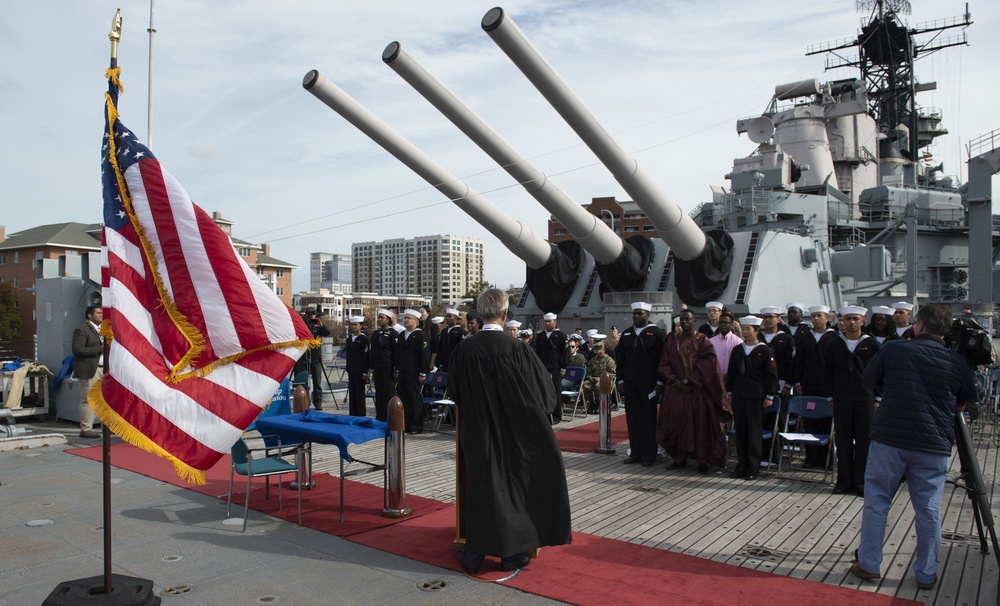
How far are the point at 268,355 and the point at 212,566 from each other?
1.49 meters

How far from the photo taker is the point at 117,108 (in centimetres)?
389

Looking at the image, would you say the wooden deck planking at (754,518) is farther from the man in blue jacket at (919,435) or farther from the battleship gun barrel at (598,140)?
the battleship gun barrel at (598,140)

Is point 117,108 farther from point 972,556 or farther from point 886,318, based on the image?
point 886,318

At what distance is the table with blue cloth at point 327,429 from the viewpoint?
5.35m

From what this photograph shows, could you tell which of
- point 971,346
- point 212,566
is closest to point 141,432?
point 212,566

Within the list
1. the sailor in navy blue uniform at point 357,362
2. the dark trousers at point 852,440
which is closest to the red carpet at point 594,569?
the dark trousers at point 852,440

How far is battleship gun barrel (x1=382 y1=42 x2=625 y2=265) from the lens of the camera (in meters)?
9.16

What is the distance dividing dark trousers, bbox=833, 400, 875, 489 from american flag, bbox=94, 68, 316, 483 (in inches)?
187

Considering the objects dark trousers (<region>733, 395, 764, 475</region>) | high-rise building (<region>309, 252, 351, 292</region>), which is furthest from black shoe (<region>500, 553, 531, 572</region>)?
high-rise building (<region>309, 252, 351, 292</region>)

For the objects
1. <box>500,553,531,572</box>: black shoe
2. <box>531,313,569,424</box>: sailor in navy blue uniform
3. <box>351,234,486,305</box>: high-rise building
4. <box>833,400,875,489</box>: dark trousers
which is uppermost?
<box>351,234,486,305</box>: high-rise building

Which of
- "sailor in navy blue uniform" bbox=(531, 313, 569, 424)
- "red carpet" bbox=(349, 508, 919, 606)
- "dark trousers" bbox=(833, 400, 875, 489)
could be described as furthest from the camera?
"sailor in navy blue uniform" bbox=(531, 313, 569, 424)

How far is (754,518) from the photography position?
18.2ft

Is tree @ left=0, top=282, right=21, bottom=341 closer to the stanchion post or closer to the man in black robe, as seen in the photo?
the stanchion post

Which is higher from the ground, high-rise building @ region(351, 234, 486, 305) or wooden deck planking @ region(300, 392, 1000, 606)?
high-rise building @ region(351, 234, 486, 305)
